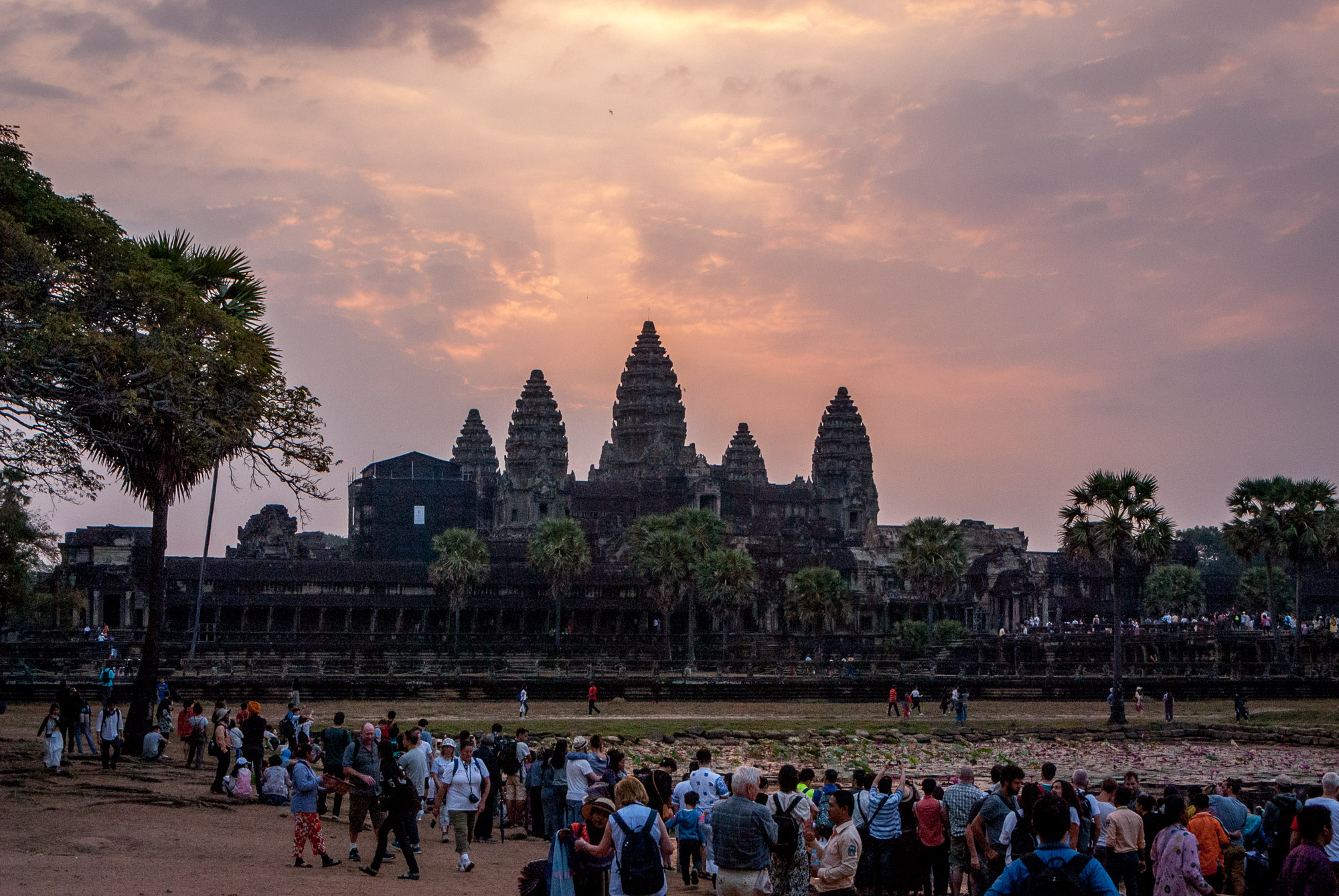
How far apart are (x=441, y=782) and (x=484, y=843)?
2.21 m

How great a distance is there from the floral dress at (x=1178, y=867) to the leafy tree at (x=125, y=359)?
1434cm

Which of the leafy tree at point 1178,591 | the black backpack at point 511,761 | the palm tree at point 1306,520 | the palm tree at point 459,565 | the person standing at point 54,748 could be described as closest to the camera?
the black backpack at point 511,761

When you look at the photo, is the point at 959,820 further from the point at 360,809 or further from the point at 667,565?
the point at 667,565

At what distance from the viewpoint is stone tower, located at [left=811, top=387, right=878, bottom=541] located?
436ft

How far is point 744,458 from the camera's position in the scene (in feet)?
466

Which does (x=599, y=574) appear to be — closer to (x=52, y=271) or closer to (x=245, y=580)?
(x=245, y=580)

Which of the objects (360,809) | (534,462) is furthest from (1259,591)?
(360,809)

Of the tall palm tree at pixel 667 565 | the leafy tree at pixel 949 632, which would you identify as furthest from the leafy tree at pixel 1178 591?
the tall palm tree at pixel 667 565

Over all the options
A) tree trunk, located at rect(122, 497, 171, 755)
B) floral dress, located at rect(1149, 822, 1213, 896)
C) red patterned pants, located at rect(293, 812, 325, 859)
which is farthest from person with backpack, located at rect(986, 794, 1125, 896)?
tree trunk, located at rect(122, 497, 171, 755)

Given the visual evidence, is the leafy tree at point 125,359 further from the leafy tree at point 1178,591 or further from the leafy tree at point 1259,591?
the leafy tree at point 1178,591

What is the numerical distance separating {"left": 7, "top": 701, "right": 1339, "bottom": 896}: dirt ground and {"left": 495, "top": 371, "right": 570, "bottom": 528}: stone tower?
67619 mm

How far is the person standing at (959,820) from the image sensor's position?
43.6 feet

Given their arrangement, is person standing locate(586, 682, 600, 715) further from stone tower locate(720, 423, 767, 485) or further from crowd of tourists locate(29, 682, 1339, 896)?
stone tower locate(720, 423, 767, 485)

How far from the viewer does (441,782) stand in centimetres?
1596
